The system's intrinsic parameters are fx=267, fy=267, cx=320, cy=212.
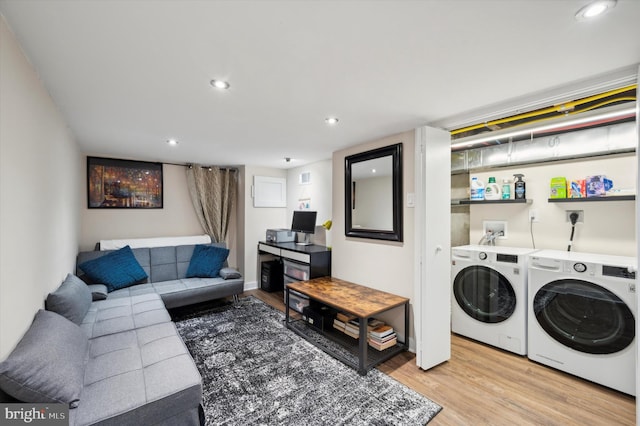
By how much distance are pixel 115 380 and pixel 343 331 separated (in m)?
2.02

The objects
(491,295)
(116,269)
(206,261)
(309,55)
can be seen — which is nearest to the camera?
(309,55)

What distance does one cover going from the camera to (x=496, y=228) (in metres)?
3.20

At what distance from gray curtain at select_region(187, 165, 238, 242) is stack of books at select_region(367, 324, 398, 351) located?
A: 3205mm

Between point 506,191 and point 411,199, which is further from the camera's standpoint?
point 506,191

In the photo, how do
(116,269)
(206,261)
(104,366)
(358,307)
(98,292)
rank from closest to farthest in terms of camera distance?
(104,366) < (358,307) < (98,292) < (116,269) < (206,261)

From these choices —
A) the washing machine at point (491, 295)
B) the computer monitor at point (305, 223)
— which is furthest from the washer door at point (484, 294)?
the computer monitor at point (305, 223)

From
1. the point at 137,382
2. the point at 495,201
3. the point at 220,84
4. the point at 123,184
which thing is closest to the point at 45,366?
the point at 137,382

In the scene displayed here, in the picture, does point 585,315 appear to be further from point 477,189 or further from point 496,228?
point 477,189

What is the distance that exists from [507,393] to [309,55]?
2758mm

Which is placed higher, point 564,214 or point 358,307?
point 564,214

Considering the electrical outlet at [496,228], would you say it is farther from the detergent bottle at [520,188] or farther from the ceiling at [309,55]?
the ceiling at [309,55]

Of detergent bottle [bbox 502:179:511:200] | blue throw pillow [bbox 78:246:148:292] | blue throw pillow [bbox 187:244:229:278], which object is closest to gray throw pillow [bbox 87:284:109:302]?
blue throw pillow [bbox 78:246:148:292]

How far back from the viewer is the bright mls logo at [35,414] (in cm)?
110

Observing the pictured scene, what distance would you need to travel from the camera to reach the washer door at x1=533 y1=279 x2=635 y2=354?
2.03 meters
